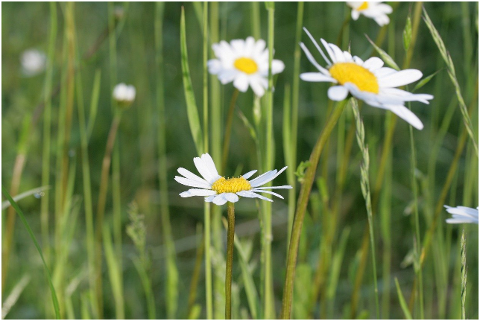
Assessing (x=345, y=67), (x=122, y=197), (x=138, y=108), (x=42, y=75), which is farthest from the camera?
(x=42, y=75)

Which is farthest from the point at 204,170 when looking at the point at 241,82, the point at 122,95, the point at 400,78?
the point at 122,95

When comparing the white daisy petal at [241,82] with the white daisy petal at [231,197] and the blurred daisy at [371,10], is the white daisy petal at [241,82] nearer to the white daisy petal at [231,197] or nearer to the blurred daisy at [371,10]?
the blurred daisy at [371,10]

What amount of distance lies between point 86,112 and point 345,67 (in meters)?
1.39

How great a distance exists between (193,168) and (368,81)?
3.69 ft

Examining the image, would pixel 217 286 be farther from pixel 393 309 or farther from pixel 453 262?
pixel 453 262

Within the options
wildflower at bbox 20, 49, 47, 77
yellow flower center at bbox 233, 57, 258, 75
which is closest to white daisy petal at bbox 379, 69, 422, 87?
yellow flower center at bbox 233, 57, 258, 75

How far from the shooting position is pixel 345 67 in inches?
18.0

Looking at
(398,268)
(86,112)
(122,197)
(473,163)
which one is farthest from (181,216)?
(473,163)

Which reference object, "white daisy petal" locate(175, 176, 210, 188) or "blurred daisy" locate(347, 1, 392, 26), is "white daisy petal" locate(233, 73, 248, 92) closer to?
"blurred daisy" locate(347, 1, 392, 26)

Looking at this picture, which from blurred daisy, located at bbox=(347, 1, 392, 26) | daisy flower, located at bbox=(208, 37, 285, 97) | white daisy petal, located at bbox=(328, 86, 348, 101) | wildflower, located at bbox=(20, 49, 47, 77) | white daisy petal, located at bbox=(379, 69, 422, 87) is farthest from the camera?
wildflower, located at bbox=(20, 49, 47, 77)

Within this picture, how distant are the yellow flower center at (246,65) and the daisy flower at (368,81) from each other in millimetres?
453

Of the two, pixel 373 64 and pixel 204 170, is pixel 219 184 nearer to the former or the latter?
pixel 204 170

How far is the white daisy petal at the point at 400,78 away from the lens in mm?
493

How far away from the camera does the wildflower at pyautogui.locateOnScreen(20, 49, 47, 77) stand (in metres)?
1.83
